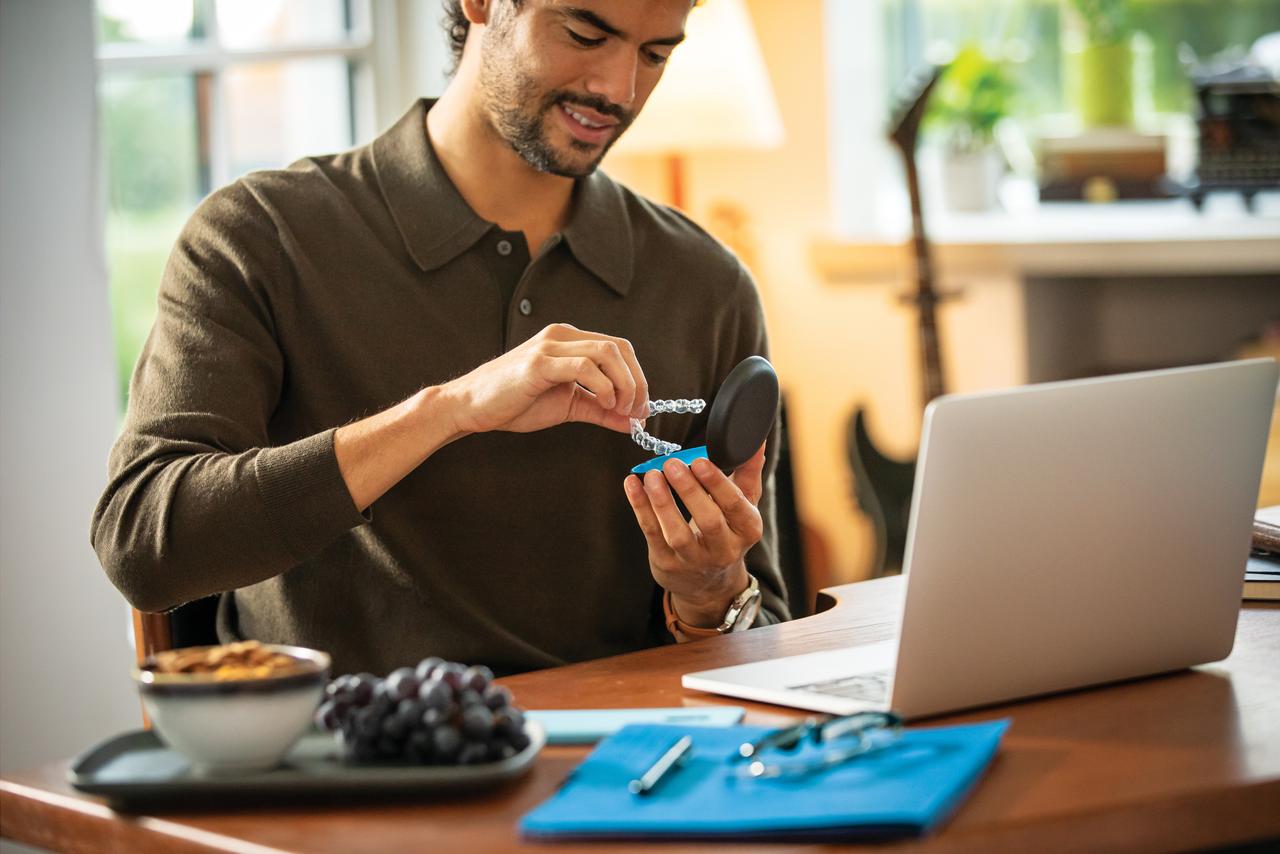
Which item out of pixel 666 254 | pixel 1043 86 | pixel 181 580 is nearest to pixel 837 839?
pixel 181 580

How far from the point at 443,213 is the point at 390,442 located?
42 cm

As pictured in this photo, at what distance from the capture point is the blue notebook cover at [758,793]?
857 mm

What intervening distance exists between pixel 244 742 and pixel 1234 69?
110 inches

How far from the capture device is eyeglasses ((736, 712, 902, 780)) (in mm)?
943

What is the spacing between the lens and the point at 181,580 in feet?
4.72

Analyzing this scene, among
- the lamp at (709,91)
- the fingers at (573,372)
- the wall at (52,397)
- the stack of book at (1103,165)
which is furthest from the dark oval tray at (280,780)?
the stack of book at (1103,165)

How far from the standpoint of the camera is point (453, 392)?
1393 millimetres

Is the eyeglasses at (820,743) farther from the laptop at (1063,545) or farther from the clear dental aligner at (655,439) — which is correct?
the clear dental aligner at (655,439)

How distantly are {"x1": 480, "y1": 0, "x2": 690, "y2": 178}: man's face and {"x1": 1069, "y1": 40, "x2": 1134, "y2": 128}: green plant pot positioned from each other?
194cm

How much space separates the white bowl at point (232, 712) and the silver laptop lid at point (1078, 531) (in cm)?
40

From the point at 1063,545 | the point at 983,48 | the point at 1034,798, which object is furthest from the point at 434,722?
the point at 983,48

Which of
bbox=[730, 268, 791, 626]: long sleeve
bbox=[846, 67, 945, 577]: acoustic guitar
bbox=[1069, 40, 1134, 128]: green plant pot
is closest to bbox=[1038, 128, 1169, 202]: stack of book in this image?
bbox=[1069, 40, 1134, 128]: green plant pot

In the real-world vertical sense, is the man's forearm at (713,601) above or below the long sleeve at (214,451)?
below

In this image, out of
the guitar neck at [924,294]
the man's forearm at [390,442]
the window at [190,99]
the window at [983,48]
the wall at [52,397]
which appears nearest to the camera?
the man's forearm at [390,442]
